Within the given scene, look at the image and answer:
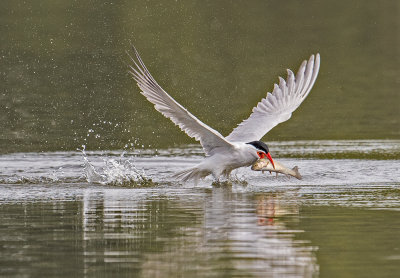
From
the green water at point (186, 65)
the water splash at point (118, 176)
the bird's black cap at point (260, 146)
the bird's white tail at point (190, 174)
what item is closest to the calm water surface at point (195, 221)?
the water splash at point (118, 176)

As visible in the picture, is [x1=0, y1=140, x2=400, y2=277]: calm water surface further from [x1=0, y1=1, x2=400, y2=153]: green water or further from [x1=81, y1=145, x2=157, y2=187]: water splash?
[x1=0, y1=1, x2=400, y2=153]: green water

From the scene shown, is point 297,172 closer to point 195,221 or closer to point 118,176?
point 118,176

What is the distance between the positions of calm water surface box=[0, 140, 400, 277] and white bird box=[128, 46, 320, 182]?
28cm

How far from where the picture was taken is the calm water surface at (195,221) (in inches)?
310

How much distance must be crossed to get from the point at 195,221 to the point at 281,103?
4.93 metres

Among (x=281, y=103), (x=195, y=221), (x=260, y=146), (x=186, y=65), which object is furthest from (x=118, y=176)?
(x=186, y=65)

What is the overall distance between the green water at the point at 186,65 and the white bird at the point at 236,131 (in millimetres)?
3215

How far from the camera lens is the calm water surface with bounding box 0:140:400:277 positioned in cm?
788

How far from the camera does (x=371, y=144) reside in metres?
17.0

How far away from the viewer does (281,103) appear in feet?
47.4

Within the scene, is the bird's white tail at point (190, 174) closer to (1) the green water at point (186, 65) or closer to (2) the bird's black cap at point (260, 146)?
(2) the bird's black cap at point (260, 146)

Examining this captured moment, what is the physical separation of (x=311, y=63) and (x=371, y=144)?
3.04m

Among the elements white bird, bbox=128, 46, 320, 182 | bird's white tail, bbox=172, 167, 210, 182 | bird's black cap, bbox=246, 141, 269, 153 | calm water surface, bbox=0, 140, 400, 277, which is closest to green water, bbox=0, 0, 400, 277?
calm water surface, bbox=0, 140, 400, 277

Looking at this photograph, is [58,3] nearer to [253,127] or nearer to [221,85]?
[221,85]
